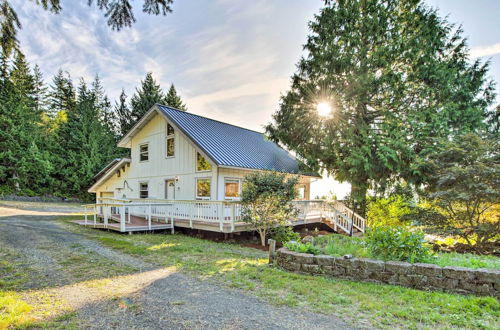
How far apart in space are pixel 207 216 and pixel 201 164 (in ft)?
9.67

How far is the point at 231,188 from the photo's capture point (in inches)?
490

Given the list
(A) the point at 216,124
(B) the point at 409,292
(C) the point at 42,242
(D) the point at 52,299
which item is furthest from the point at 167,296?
(A) the point at 216,124

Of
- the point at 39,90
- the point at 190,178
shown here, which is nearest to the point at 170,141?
the point at 190,178

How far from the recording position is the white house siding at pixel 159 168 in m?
13.0

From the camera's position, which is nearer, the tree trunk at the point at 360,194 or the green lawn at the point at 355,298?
the green lawn at the point at 355,298

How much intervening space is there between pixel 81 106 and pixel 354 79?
32244 mm

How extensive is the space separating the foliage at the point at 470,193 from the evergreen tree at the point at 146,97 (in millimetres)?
33143

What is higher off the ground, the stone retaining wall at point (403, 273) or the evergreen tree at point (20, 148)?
the evergreen tree at point (20, 148)

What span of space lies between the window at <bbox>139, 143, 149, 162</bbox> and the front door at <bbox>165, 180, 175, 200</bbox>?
274cm

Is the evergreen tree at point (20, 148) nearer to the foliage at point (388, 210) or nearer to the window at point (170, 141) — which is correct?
the window at point (170, 141)

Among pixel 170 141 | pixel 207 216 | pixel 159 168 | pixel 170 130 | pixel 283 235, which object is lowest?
pixel 283 235

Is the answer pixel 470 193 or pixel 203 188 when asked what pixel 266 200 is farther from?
pixel 470 193

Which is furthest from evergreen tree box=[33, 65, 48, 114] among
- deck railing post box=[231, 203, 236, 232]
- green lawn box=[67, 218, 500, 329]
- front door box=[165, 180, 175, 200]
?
green lawn box=[67, 218, 500, 329]

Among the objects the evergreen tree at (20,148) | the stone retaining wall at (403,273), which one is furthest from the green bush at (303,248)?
the evergreen tree at (20,148)
